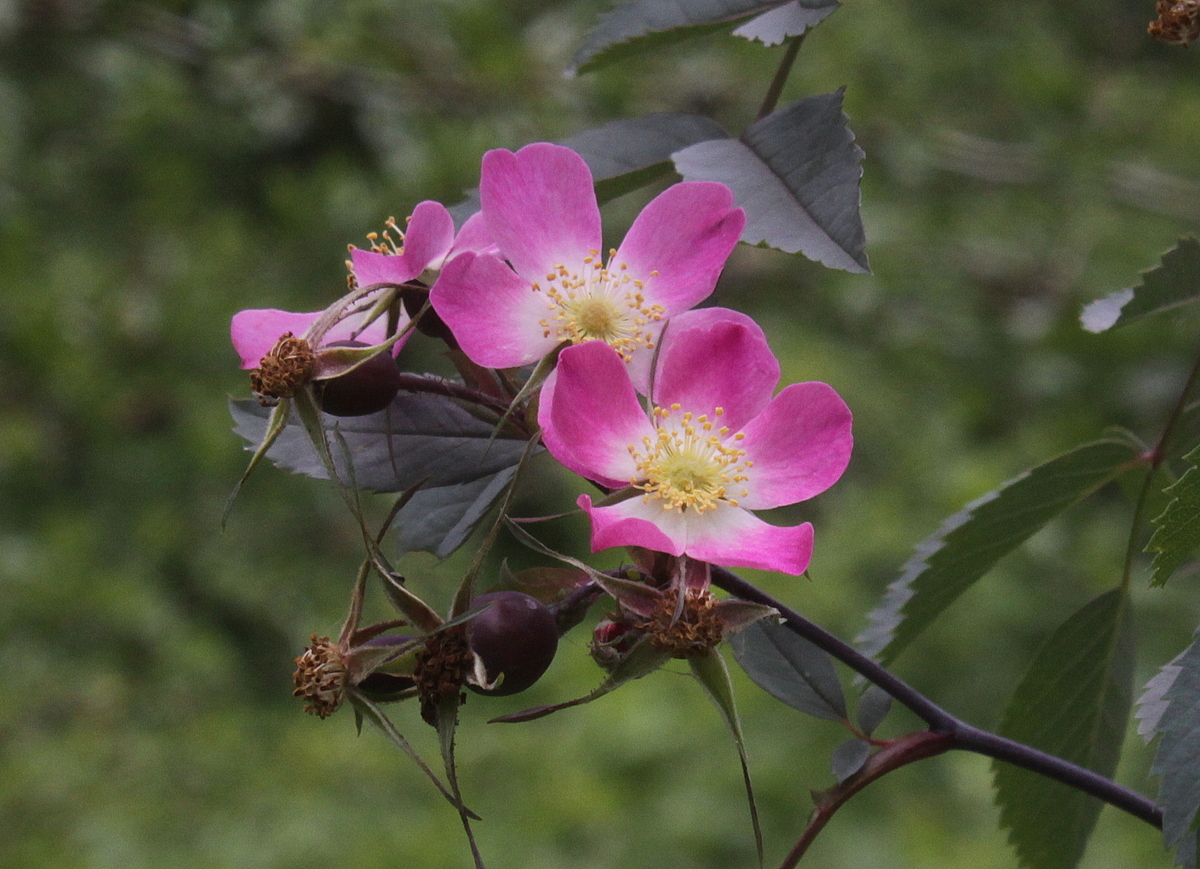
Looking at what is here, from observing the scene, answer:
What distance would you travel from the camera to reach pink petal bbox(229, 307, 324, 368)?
1.67 feet

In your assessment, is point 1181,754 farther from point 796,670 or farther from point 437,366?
point 437,366

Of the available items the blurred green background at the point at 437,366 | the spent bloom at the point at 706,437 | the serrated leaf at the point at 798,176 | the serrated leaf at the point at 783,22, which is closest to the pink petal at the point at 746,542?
the spent bloom at the point at 706,437

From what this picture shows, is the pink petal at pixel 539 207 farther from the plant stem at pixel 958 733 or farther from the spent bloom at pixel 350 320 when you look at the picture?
the plant stem at pixel 958 733

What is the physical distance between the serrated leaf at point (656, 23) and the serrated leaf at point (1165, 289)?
211 millimetres

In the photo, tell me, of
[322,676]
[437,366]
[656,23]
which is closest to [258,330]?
[322,676]

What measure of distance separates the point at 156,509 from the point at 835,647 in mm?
2082

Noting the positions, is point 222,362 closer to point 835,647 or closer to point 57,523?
point 57,523

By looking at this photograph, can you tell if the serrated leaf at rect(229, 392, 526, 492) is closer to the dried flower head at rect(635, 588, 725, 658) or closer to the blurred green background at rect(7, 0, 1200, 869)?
the dried flower head at rect(635, 588, 725, 658)

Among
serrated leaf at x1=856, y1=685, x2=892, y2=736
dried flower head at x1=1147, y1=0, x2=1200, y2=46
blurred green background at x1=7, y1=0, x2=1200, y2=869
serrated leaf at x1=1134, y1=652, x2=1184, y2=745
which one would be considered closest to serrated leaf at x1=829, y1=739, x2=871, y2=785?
serrated leaf at x1=856, y1=685, x2=892, y2=736

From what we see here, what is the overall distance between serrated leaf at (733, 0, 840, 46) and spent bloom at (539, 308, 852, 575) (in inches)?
5.9

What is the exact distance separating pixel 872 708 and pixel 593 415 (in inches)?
8.0

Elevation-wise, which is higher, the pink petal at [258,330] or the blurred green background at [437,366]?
the pink petal at [258,330]

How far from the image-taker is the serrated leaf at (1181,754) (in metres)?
0.43

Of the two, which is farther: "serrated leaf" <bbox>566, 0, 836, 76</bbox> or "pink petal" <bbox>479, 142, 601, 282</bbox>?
"serrated leaf" <bbox>566, 0, 836, 76</bbox>
